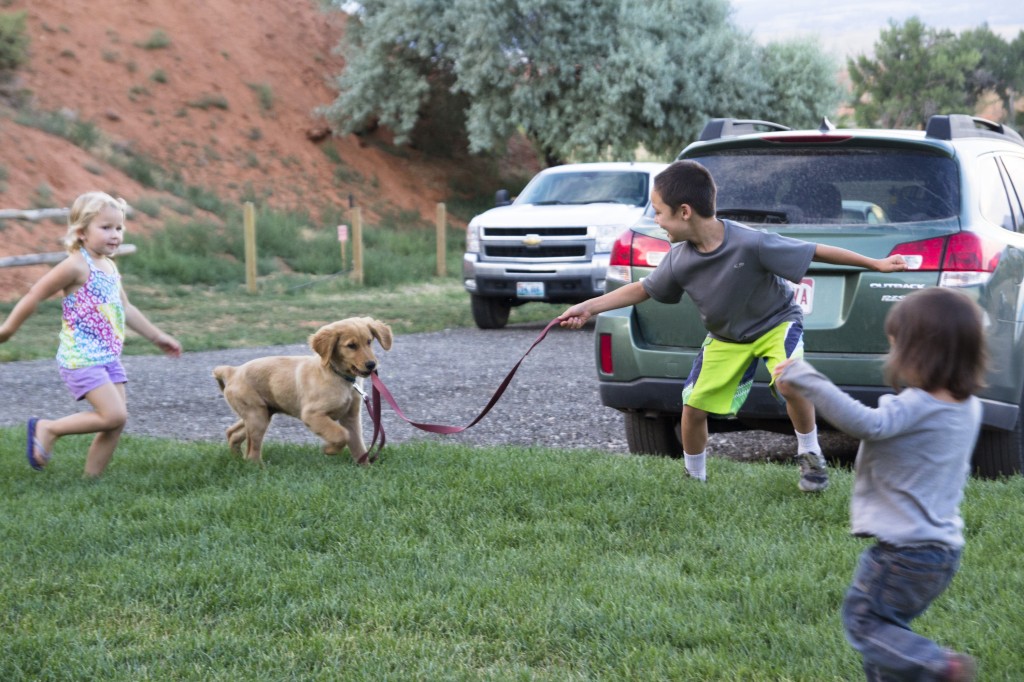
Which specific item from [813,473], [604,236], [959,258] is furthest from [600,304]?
[604,236]

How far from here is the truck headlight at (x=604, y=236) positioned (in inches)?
541

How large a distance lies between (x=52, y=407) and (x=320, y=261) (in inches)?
553

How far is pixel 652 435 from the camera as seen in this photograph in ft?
21.8

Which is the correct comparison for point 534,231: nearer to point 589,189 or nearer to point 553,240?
point 553,240

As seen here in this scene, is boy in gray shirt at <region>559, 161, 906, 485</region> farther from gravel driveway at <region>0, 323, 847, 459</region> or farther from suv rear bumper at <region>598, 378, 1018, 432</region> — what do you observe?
gravel driveway at <region>0, 323, 847, 459</region>

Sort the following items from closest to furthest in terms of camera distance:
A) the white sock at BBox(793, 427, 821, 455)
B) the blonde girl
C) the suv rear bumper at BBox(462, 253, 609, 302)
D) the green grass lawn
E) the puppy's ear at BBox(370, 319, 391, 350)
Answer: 1. the green grass lawn
2. the white sock at BBox(793, 427, 821, 455)
3. the blonde girl
4. the puppy's ear at BBox(370, 319, 391, 350)
5. the suv rear bumper at BBox(462, 253, 609, 302)

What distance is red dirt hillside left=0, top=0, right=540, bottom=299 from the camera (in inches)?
1057

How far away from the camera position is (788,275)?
498cm

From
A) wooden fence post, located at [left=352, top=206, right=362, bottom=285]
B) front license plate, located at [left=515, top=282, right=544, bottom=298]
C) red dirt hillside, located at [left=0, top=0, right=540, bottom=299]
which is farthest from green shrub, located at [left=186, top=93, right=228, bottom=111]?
front license plate, located at [left=515, top=282, right=544, bottom=298]

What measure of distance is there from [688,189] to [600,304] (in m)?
0.65

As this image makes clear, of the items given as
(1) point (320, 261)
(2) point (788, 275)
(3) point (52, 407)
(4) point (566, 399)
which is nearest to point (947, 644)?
(2) point (788, 275)

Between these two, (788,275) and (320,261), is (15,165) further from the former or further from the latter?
(788,275)

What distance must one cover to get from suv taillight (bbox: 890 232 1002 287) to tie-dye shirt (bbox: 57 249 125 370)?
4117 millimetres

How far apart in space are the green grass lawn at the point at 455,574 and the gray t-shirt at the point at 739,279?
0.82 meters
